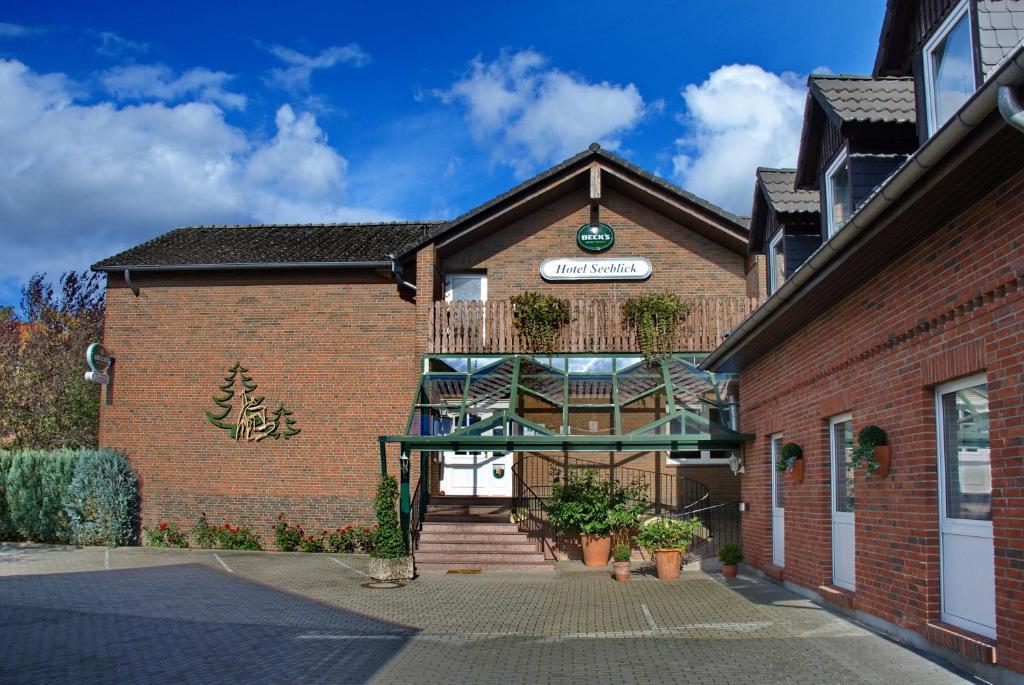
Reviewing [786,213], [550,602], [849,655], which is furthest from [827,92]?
[550,602]

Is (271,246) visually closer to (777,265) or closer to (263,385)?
(263,385)

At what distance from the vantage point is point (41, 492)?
67.4 ft

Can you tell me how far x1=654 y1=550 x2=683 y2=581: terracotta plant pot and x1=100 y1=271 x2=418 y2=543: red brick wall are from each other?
262 inches

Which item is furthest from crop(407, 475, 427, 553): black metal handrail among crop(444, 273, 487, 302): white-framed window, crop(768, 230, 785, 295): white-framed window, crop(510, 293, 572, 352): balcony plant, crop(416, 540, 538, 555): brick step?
crop(768, 230, 785, 295): white-framed window

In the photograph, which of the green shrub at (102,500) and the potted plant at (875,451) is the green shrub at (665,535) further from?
the green shrub at (102,500)

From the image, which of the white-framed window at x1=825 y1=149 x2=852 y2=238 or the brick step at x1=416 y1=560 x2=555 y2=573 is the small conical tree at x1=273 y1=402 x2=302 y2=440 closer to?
the brick step at x1=416 y1=560 x2=555 y2=573

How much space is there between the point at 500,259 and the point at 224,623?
11.0m

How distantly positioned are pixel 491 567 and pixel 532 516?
1.86m

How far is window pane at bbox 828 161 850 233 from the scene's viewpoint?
451 inches

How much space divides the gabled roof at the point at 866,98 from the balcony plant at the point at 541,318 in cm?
799

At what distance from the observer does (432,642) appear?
10008mm

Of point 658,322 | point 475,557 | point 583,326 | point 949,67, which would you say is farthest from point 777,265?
point 475,557

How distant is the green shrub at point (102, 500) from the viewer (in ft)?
64.2

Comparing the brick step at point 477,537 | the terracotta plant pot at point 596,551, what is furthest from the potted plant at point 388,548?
the terracotta plant pot at point 596,551
